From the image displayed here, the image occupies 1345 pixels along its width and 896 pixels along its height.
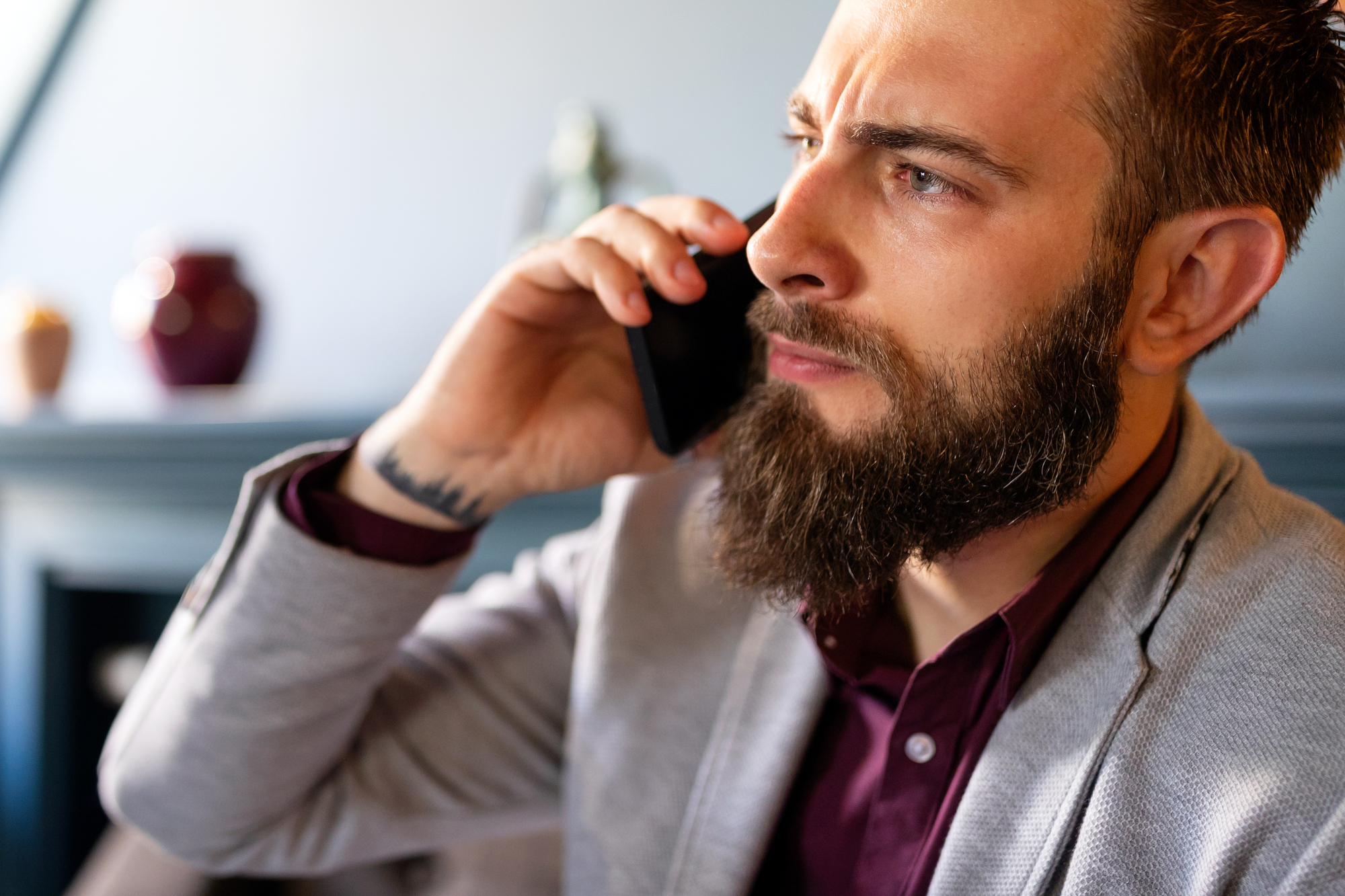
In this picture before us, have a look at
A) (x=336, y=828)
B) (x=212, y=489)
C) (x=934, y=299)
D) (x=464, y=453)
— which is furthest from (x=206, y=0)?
(x=934, y=299)

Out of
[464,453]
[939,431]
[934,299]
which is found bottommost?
[464,453]

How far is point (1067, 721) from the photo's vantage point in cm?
90

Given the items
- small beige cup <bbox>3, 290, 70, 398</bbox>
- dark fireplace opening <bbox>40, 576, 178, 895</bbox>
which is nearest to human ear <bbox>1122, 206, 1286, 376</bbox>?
small beige cup <bbox>3, 290, 70, 398</bbox>

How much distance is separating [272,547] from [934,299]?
69 centimetres

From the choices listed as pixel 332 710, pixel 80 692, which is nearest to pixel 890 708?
pixel 332 710

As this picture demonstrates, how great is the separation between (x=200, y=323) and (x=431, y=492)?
110cm

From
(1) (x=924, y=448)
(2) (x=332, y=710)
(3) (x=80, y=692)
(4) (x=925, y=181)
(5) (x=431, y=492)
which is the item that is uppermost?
(4) (x=925, y=181)

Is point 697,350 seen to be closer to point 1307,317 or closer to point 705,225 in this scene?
point 705,225

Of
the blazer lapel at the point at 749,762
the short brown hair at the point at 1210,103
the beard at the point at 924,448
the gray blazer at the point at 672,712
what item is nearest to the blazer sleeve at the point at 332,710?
the gray blazer at the point at 672,712

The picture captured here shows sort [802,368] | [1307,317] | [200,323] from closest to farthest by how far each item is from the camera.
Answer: [802,368]
[1307,317]
[200,323]

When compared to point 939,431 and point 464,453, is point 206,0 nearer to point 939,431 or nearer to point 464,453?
point 464,453

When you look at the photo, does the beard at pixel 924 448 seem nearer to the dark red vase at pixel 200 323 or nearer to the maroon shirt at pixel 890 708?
the maroon shirt at pixel 890 708

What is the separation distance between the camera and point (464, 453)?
3.77 ft

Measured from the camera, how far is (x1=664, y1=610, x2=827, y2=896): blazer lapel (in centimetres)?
104
